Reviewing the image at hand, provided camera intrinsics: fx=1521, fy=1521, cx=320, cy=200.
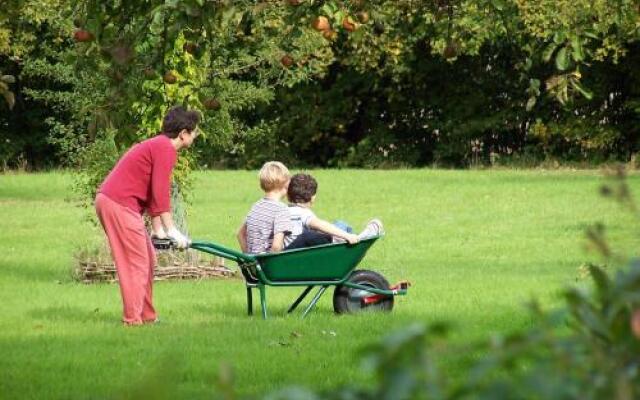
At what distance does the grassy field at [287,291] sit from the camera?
7.06 m

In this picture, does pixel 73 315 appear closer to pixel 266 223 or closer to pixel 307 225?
pixel 266 223

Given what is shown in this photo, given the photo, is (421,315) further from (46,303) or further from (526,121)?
(526,121)

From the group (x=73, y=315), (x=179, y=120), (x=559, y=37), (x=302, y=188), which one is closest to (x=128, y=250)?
(x=179, y=120)

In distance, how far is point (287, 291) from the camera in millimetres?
12156

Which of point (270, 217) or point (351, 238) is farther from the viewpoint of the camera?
point (270, 217)

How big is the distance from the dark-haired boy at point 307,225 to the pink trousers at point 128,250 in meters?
0.92

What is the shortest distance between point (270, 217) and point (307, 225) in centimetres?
25

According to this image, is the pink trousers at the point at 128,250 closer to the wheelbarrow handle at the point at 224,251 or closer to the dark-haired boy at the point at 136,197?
the dark-haired boy at the point at 136,197

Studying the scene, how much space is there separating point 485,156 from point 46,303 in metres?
21.4

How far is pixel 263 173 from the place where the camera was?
9.49 m

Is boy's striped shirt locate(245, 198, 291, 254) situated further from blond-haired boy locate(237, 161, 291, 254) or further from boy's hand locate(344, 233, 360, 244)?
boy's hand locate(344, 233, 360, 244)

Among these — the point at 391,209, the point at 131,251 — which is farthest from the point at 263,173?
the point at 391,209

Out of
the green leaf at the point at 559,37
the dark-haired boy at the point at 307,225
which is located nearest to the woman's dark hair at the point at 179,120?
the dark-haired boy at the point at 307,225

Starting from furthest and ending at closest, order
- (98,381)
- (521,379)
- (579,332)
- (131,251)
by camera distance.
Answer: (131,251), (98,381), (579,332), (521,379)
